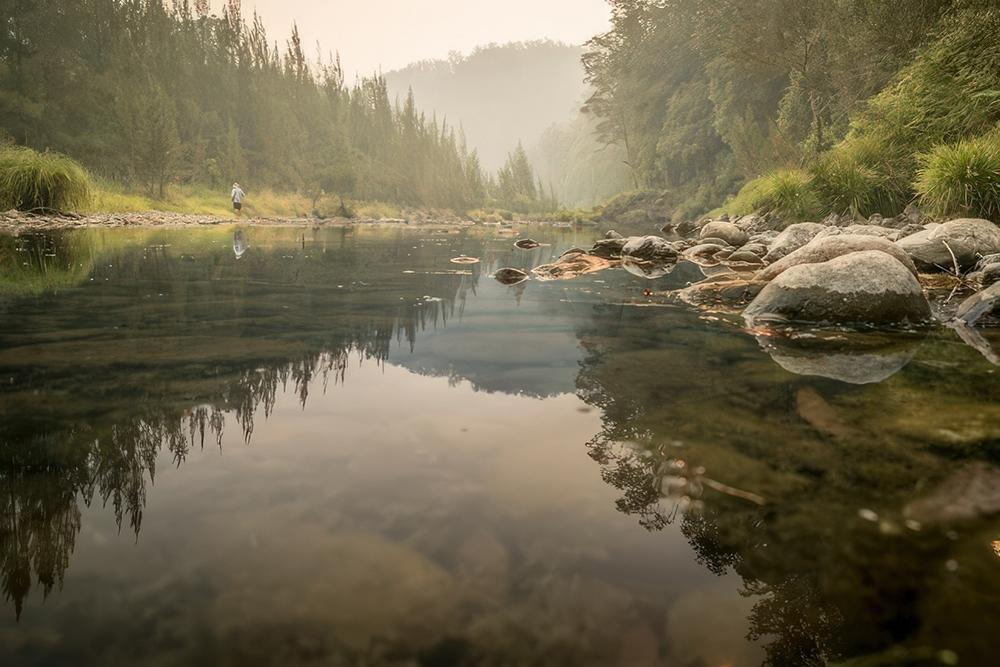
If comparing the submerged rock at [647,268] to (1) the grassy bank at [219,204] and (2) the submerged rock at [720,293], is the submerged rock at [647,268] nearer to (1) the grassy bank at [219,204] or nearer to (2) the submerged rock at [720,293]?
(2) the submerged rock at [720,293]

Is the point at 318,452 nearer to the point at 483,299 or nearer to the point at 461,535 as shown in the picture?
the point at 461,535

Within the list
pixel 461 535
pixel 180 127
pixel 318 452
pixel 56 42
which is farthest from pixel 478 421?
pixel 180 127

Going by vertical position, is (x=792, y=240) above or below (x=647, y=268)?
above

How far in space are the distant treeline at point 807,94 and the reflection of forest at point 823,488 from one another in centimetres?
811

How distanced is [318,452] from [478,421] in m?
0.80

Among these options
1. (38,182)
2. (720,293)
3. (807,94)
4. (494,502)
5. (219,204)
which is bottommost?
(494,502)

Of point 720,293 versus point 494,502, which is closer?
point 494,502

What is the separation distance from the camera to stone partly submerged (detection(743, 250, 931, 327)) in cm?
502

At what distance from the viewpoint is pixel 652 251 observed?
11.8 m

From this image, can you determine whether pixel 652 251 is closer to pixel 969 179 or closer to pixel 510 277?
pixel 510 277

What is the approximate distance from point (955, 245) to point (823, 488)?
7.35m

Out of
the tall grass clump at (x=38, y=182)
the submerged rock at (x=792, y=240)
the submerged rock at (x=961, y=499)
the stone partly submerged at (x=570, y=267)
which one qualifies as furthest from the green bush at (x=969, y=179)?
the tall grass clump at (x=38, y=182)

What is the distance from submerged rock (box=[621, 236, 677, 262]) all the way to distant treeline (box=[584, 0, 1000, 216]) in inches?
168

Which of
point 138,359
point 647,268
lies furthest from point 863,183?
point 138,359
